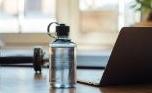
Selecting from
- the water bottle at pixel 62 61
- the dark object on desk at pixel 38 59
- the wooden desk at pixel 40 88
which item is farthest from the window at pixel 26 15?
the water bottle at pixel 62 61

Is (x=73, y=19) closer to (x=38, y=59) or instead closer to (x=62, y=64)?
(x=38, y=59)

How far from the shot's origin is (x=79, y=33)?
10.3ft

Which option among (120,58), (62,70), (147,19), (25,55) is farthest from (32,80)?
(147,19)

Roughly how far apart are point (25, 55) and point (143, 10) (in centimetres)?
146

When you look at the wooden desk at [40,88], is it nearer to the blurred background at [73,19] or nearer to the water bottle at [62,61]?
the water bottle at [62,61]

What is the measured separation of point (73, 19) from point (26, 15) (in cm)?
37

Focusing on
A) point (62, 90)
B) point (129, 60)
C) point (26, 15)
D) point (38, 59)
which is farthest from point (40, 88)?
point (26, 15)

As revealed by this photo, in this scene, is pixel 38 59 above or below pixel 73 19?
below

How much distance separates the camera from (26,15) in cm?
309

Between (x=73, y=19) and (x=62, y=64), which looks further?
(x=73, y=19)

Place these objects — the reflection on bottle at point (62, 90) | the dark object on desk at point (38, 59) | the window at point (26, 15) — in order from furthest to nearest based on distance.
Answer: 1. the window at point (26, 15)
2. the dark object on desk at point (38, 59)
3. the reflection on bottle at point (62, 90)

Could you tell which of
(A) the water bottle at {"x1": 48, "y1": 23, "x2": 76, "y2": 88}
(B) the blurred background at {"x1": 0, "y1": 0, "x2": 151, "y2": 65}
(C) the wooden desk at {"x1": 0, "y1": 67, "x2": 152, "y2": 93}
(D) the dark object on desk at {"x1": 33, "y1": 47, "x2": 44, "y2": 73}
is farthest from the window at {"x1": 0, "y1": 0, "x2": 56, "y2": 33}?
(A) the water bottle at {"x1": 48, "y1": 23, "x2": 76, "y2": 88}

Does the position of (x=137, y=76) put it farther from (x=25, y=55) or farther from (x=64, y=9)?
(x=64, y=9)

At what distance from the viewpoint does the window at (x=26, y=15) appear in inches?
121
